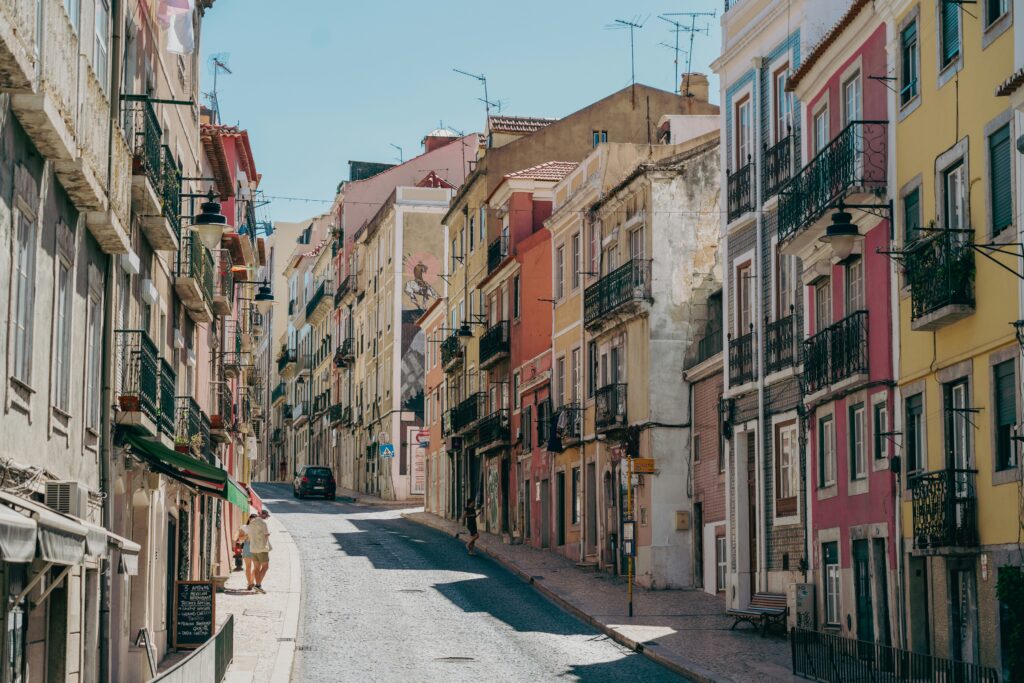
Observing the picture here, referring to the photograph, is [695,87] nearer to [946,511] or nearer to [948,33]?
[948,33]

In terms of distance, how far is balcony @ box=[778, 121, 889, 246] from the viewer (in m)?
24.6

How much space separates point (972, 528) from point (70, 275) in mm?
11131

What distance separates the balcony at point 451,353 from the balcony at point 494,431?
4637 millimetres

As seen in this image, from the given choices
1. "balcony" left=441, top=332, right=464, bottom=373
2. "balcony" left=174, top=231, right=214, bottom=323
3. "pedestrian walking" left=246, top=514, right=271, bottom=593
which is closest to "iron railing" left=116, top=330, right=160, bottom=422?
"balcony" left=174, top=231, right=214, bottom=323

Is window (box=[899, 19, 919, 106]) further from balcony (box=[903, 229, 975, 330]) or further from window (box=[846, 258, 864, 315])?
window (box=[846, 258, 864, 315])

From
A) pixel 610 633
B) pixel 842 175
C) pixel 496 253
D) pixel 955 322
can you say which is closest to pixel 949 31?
pixel 842 175

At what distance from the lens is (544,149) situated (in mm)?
51625

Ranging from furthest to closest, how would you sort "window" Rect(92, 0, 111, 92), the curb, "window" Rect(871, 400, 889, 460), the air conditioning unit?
"window" Rect(871, 400, 889, 460) → the curb → "window" Rect(92, 0, 111, 92) → the air conditioning unit

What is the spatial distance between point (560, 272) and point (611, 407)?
7177 millimetres

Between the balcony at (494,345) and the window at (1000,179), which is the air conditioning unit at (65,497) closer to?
the window at (1000,179)

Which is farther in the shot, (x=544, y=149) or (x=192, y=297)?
(x=544, y=149)

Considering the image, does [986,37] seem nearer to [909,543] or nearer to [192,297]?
[909,543]

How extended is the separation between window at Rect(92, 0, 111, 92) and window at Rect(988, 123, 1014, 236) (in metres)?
10.5

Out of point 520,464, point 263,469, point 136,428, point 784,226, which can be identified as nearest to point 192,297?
point 136,428
